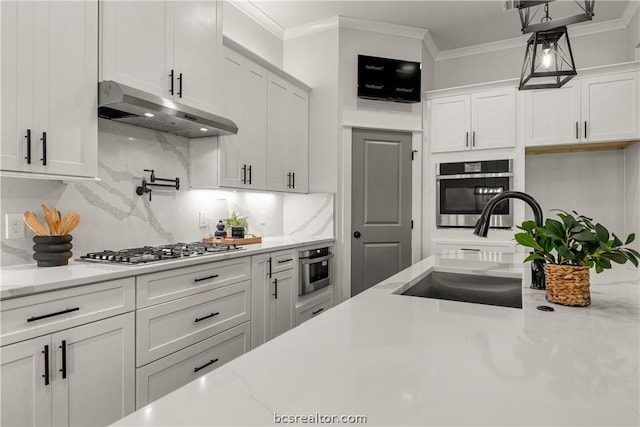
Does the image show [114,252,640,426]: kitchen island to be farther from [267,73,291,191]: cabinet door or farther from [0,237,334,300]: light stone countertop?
[267,73,291,191]: cabinet door

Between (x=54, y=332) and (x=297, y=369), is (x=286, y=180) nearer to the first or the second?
(x=54, y=332)

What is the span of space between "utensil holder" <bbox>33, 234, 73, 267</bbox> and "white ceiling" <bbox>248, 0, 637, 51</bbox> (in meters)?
2.83

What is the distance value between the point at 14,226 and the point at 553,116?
14.2ft

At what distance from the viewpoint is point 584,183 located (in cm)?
Result: 407

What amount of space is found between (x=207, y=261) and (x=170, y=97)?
1.06 meters

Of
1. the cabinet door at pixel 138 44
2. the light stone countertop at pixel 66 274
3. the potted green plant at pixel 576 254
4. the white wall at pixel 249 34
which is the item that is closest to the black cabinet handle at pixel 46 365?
the light stone countertop at pixel 66 274

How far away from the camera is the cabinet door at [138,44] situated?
6.80 feet

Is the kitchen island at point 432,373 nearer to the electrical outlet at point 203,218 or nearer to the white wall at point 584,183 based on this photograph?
the electrical outlet at point 203,218

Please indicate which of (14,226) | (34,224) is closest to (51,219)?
(34,224)

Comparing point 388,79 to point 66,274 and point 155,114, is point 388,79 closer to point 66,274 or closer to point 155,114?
point 155,114

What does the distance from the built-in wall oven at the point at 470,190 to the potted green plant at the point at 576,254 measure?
292 centimetres

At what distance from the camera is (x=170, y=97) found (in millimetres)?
2447

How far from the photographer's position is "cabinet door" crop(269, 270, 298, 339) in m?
2.97

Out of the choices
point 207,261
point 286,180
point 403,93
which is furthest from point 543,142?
point 207,261
